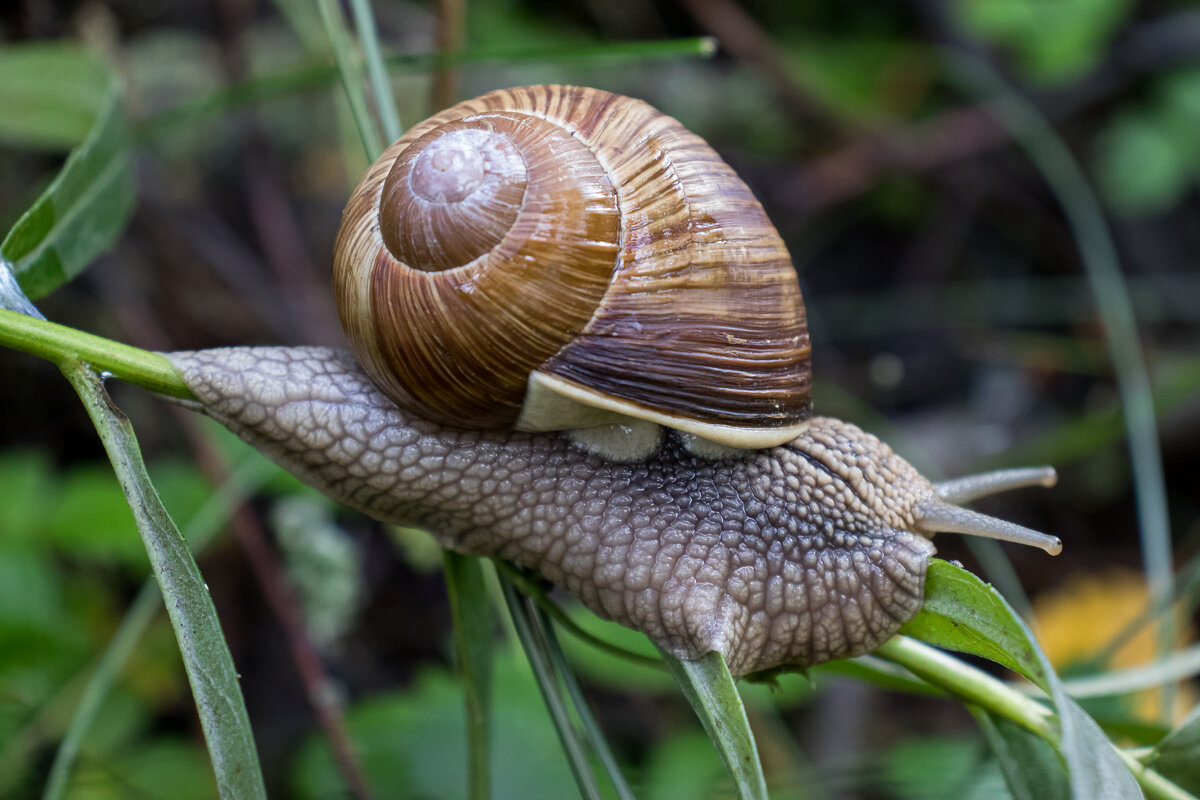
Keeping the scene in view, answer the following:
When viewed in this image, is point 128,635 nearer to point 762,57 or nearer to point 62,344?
point 62,344

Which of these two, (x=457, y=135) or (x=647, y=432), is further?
(x=647, y=432)

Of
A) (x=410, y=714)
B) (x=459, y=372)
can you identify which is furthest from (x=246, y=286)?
(x=459, y=372)

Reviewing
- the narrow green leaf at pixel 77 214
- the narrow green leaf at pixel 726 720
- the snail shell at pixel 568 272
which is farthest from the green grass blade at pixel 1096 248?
the narrow green leaf at pixel 77 214

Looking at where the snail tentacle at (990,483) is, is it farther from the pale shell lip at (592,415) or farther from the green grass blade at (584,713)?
the green grass blade at (584,713)

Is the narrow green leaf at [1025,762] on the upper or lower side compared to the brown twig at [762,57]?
lower

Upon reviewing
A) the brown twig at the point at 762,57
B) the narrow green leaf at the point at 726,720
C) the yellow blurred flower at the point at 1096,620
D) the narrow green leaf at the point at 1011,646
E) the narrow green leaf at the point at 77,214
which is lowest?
the yellow blurred flower at the point at 1096,620

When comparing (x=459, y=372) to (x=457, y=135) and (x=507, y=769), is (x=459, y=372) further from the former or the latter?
(x=507, y=769)
